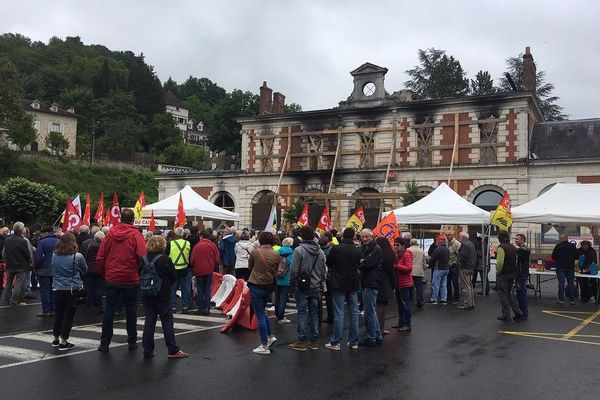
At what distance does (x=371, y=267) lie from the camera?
9.30 meters

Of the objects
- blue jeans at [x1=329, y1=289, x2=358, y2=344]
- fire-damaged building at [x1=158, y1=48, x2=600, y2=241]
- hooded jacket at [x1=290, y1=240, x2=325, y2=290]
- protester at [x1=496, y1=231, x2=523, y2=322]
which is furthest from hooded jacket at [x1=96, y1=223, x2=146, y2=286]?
fire-damaged building at [x1=158, y1=48, x2=600, y2=241]

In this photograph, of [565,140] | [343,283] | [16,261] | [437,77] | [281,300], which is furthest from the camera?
[437,77]

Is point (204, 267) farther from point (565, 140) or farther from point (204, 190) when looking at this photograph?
point (204, 190)

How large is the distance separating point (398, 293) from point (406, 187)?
21.8 meters

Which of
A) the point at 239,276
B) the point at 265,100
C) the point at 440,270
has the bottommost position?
the point at 239,276

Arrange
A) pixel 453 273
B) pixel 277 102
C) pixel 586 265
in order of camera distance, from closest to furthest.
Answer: pixel 453 273
pixel 586 265
pixel 277 102

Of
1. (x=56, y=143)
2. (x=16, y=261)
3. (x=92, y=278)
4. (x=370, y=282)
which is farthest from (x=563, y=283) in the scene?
(x=56, y=143)

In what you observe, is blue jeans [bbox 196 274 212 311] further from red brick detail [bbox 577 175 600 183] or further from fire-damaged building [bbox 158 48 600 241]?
red brick detail [bbox 577 175 600 183]

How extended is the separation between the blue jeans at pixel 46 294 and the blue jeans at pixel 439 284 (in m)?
9.45

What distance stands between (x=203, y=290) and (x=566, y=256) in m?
9.82

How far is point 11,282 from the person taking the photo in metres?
13.7

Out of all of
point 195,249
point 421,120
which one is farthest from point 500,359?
point 421,120

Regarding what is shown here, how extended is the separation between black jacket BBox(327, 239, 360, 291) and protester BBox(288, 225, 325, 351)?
23 cm

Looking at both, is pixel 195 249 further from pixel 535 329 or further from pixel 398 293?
pixel 535 329
